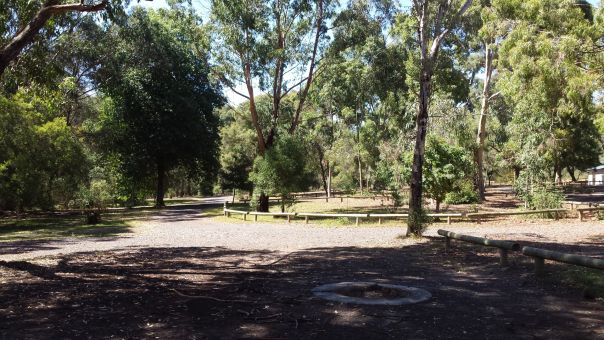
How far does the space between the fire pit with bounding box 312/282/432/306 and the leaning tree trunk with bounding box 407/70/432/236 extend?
7.17m

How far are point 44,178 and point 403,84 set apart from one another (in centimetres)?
2270

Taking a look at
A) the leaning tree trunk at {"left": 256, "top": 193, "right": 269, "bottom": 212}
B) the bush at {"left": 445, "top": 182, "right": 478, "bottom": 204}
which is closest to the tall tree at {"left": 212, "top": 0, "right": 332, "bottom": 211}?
the leaning tree trunk at {"left": 256, "top": 193, "right": 269, "bottom": 212}

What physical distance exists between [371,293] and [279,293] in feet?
4.47

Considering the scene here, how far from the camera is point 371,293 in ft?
25.1

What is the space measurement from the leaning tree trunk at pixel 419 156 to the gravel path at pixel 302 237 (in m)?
0.61

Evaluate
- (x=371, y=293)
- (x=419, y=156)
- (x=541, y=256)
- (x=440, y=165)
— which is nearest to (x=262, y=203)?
(x=440, y=165)

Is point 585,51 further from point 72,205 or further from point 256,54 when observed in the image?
point 72,205

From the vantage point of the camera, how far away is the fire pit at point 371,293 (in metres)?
7.03

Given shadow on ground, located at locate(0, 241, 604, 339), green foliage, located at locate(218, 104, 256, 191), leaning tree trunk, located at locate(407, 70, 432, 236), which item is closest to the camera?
shadow on ground, located at locate(0, 241, 604, 339)

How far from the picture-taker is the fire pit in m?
7.03

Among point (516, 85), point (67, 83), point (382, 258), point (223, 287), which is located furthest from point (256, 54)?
point (223, 287)

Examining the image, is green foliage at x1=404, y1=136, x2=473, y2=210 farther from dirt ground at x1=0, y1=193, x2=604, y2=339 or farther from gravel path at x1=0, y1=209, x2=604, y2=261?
dirt ground at x1=0, y1=193, x2=604, y2=339

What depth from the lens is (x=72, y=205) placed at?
33.7 m

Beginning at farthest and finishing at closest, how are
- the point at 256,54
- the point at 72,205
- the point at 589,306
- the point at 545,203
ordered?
the point at 72,205 → the point at 256,54 → the point at 545,203 → the point at 589,306
